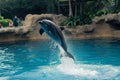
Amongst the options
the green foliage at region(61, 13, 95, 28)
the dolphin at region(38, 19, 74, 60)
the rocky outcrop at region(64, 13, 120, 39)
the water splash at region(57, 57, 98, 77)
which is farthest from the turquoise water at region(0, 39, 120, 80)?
the green foliage at region(61, 13, 95, 28)

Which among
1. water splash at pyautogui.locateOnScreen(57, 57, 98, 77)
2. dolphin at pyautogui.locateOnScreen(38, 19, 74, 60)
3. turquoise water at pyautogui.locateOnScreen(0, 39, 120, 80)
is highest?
dolphin at pyautogui.locateOnScreen(38, 19, 74, 60)

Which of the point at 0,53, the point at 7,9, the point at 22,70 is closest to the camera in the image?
the point at 22,70

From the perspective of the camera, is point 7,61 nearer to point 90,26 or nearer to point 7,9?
point 90,26

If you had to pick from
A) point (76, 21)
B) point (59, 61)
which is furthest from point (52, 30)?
point (76, 21)

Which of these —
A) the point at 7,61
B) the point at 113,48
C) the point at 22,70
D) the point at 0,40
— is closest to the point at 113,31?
the point at 113,48

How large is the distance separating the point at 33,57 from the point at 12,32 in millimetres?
6362

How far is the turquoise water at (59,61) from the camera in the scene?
10.6 metres

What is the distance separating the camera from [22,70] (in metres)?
12.2

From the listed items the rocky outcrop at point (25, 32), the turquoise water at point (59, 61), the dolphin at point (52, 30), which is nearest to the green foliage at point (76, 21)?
the rocky outcrop at point (25, 32)

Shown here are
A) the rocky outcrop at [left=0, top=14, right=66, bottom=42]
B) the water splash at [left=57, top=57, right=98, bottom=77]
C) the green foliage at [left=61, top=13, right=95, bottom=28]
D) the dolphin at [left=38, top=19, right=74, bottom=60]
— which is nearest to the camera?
the dolphin at [left=38, top=19, right=74, bottom=60]

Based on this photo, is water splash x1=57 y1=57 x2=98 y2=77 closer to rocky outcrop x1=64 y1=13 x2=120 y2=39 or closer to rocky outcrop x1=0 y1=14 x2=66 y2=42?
rocky outcrop x1=64 y1=13 x2=120 y2=39

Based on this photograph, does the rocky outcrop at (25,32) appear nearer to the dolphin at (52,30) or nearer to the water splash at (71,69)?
the water splash at (71,69)

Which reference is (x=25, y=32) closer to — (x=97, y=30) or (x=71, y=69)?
A: (x=97, y=30)

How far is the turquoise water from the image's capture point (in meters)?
10.6
